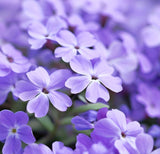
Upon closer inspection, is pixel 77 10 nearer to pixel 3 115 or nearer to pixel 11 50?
pixel 11 50

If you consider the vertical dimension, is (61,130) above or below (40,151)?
below

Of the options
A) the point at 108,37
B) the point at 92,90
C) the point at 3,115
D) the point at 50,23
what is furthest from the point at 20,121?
the point at 108,37

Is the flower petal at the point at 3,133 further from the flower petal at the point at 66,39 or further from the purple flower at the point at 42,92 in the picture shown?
the flower petal at the point at 66,39

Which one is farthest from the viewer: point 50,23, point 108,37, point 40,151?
point 108,37

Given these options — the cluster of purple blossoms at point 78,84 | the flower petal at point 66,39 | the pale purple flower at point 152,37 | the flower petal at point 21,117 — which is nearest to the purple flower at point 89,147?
the cluster of purple blossoms at point 78,84

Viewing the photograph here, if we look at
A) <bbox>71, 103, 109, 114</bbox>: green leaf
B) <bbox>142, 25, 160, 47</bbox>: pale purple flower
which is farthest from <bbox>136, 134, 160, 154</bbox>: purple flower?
<bbox>142, 25, 160, 47</bbox>: pale purple flower

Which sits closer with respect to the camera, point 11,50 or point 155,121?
point 11,50

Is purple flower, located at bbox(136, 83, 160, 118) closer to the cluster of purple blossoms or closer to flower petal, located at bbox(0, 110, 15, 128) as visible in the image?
the cluster of purple blossoms
